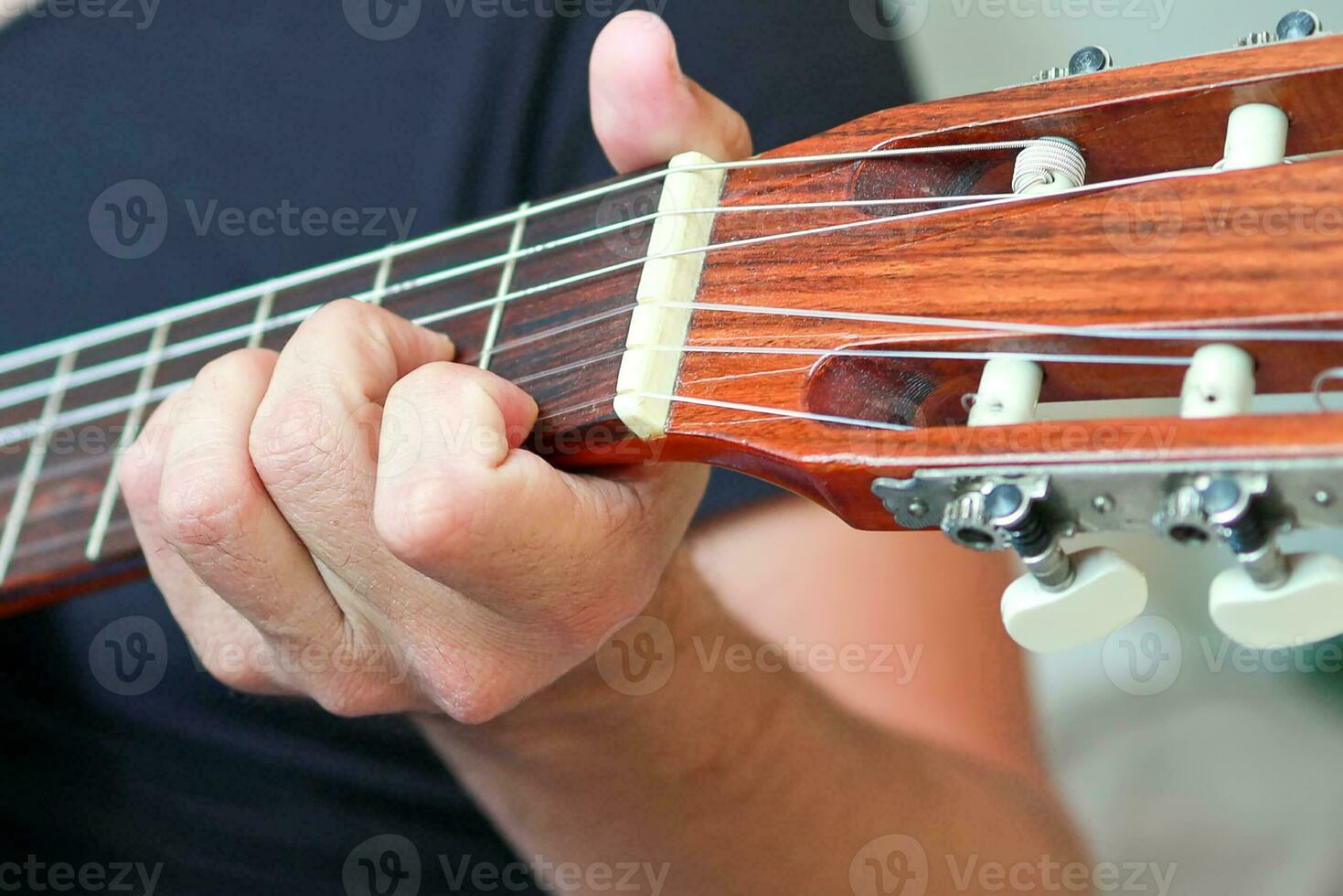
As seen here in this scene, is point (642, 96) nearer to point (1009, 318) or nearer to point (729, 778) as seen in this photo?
point (1009, 318)

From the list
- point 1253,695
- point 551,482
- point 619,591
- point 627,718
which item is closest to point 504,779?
point 627,718

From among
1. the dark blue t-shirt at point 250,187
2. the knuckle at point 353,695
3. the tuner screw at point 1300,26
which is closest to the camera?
the tuner screw at point 1300,26

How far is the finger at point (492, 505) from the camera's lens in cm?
57

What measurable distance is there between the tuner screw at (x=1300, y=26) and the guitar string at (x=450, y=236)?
10 centimetres

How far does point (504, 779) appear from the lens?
0.86 m

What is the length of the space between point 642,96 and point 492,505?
251 mm

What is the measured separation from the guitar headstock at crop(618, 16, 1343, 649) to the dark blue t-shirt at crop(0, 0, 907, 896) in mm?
407

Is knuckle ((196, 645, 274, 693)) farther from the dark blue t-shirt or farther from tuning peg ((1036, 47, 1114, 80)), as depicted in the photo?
tuning peg ((1036, 47, 1114, 80))

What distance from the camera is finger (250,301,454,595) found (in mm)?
639

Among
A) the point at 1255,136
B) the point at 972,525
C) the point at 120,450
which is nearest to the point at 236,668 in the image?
the point at 120,450

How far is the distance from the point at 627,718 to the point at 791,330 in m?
0.35

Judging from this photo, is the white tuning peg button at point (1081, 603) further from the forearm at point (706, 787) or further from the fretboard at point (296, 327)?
the forearm at point (706, 787)

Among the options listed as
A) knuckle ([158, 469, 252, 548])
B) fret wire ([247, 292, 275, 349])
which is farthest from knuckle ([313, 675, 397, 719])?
fret wire ([247, 292, 275, 349])

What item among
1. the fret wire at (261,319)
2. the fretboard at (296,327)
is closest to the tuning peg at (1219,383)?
the fretboard at (296,327)
